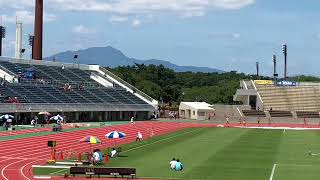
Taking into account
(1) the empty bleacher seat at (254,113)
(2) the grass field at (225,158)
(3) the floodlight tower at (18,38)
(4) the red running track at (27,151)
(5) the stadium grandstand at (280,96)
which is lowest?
(2) the grass field at (225,158)

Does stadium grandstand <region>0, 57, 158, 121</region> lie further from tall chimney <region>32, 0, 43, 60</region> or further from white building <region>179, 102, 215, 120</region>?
white building <region>179, 102, 215, 120</region>

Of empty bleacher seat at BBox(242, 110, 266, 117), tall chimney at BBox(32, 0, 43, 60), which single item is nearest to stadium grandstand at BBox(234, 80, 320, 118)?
→ empty bleacher seat at BBox(242, 110, 266, 117)

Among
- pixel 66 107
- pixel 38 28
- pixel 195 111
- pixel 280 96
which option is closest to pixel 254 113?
pixel 195 111

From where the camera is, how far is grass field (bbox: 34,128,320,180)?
101 ft

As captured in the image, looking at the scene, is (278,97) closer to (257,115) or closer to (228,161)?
(257,115)

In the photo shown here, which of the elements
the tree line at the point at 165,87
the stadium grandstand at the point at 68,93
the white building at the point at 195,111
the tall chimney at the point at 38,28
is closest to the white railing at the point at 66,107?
the stadium grandstand at the point at 68,93

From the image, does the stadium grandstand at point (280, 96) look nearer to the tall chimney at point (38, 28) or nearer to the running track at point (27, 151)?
the tall chimney at point (38, 28)

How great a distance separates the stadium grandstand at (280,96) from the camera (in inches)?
4702

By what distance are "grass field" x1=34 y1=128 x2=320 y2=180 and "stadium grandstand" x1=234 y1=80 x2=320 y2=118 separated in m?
65.0

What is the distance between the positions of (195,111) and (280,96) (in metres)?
21.0

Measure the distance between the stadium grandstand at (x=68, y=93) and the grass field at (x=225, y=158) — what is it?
98.4 feet

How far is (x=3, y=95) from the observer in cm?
7638

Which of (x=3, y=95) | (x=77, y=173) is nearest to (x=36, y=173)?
(x=77, y=173)

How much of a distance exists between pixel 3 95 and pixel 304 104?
218ft
